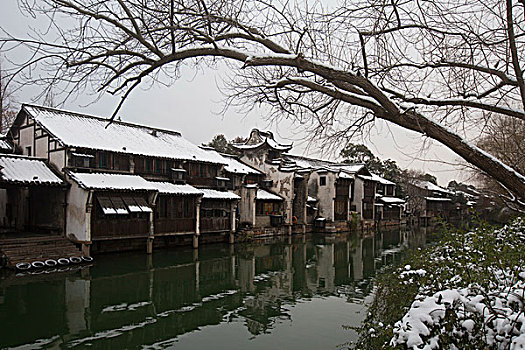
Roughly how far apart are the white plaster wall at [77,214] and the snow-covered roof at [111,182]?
35 cm

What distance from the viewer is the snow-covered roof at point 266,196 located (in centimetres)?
2949

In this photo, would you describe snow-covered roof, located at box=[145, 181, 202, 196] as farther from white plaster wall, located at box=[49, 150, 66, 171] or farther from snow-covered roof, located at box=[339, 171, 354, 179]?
snow-covered roof, located at box=[339, 171, 354, 179]

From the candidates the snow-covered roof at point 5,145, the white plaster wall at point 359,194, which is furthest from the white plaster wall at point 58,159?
the white plaster wall at point 359,194

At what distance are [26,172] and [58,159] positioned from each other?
5.20ft

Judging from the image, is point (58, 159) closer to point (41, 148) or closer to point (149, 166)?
point (41, 148)

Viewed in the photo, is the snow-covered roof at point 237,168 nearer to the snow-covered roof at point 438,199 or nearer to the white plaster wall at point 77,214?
the white plaster wall at point 77,214

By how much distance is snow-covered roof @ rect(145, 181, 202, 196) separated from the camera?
20375mm

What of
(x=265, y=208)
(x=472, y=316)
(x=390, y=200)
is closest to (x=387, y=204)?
(x=390, y=200)

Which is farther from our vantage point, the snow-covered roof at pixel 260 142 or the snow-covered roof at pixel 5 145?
the snow-covered roof at pixel 260 142

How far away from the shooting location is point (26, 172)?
669 inches

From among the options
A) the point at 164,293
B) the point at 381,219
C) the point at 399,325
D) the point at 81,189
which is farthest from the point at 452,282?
the point at 381,219

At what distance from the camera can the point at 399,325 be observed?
12.5 feet

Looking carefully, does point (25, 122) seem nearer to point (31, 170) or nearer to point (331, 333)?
point (31, 170)

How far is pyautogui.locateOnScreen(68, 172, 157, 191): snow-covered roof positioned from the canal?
3.13 meters
